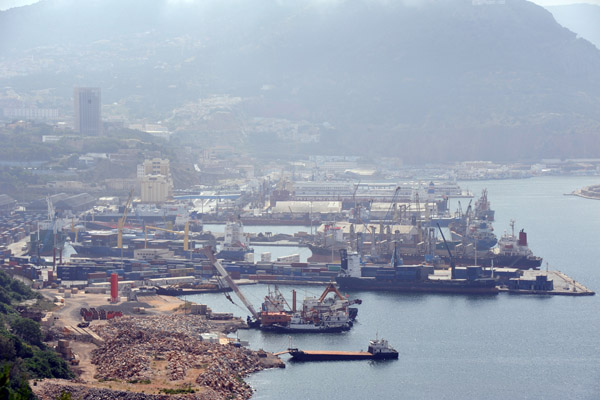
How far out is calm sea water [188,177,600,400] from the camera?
1884 centimetres

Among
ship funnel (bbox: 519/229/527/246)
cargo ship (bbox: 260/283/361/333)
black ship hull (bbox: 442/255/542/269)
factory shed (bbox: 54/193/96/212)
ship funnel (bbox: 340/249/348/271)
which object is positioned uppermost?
factory shed (bbox: 54/193/96/212)

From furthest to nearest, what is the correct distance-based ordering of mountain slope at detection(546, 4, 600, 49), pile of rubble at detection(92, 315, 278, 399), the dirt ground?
mountain slope at detection(546, 4, 600, 49), pile of rubble at detection(92, 315, 278, 399), the dirt ground

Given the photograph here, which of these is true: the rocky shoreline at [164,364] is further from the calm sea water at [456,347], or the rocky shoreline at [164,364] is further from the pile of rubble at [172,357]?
the calm sea water at [456,347]

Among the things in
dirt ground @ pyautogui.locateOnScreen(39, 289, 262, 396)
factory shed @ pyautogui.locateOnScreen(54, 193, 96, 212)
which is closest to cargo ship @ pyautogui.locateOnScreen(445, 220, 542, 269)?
dirt ground @ pyautogui.locateOnScreen(39, 289, 262, 396)

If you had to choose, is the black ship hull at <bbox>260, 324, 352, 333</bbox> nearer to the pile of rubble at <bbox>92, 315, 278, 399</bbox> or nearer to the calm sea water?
the calm sea water

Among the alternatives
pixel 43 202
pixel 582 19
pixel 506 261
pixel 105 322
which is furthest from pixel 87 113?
pixel 582 19

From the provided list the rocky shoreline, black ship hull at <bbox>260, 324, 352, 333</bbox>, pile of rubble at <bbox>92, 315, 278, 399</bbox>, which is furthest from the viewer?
black ship hull at <bbox>260, 324, 352, 333</bbox>

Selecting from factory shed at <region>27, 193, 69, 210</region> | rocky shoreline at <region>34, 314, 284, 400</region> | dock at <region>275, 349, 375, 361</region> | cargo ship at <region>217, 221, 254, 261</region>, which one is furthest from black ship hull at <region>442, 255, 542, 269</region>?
factory shed at <region>27, 193, 69, 210</region>

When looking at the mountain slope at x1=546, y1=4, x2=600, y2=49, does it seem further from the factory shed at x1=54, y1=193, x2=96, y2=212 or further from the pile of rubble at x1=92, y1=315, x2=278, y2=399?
the pile of rubble at x1=92, y1=315, x2=278, y2=399

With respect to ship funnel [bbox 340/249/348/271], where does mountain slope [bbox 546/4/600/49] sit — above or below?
above

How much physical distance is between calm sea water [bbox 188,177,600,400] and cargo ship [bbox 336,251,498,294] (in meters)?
0.48

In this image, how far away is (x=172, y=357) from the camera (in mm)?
18672

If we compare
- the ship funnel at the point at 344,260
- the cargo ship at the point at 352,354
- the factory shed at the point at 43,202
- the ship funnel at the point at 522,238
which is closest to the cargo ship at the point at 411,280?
the ship funnel at the point at 344,260

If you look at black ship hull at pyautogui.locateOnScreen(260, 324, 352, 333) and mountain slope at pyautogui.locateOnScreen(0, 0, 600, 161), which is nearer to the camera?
black ship hull at pyautogui.locateOnScreen(260, 324, 352, 333)
